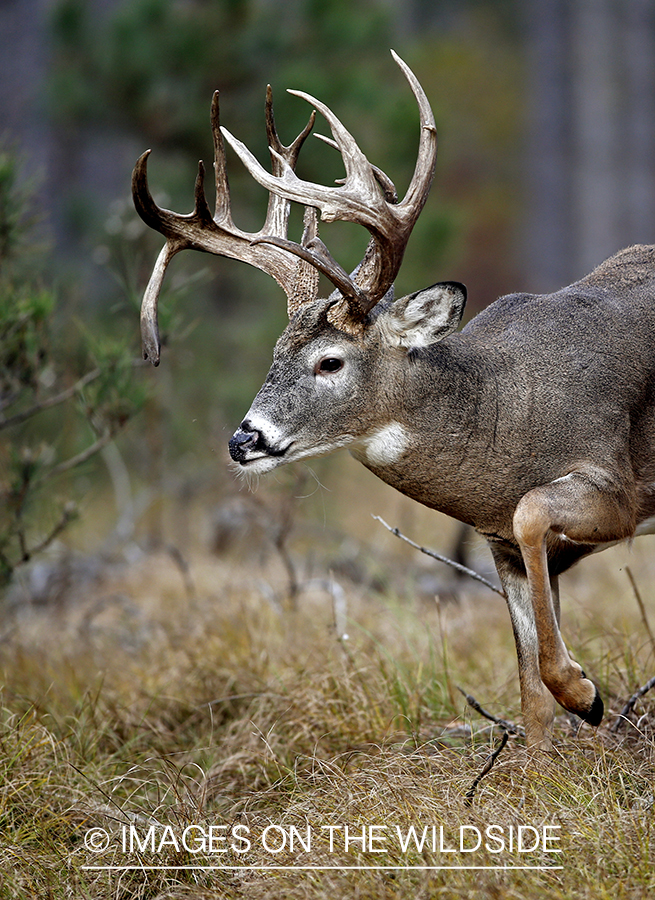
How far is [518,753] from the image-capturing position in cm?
360

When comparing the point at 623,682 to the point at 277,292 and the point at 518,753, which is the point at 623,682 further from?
the point at 277,292

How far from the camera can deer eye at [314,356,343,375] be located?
12.1 ft

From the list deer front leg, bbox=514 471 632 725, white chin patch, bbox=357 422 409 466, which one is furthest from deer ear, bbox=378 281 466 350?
deer front leg, bbox=514 471 632 725

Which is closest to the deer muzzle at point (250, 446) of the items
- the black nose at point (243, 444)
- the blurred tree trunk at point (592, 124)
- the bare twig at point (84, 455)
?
the black nose at point (243, 444)

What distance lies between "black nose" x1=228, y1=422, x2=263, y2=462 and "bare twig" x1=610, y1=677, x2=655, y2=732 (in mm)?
1643

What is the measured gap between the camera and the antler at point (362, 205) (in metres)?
3.48

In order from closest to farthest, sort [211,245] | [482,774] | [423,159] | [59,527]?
[482,774] < [423,159] < [211,245] < [59,527]

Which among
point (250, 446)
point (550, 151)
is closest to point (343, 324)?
point (250, 446)

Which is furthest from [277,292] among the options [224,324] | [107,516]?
[107,516]

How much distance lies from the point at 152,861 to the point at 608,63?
22384mm

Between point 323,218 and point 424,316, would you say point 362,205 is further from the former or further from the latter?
point 424,316

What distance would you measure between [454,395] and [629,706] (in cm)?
131

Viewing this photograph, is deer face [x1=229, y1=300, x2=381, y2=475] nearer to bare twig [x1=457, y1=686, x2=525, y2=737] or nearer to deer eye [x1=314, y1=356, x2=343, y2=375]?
deer eye [x1=314, y1=356, x2=343, y2=375]
